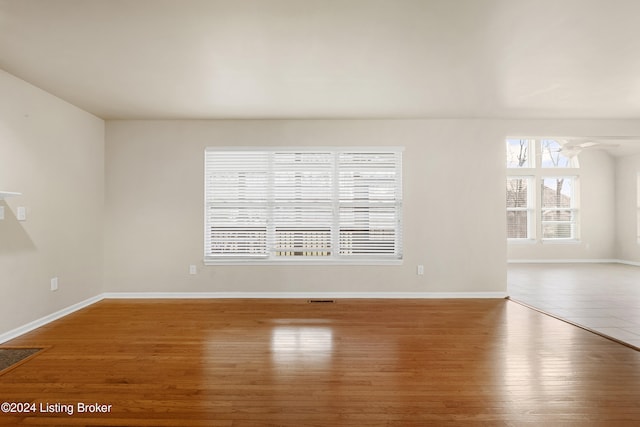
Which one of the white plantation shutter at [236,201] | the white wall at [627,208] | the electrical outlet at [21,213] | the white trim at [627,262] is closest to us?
the electrical outlet at [21,213]

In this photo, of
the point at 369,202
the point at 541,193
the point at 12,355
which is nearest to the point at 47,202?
the point at 12,355

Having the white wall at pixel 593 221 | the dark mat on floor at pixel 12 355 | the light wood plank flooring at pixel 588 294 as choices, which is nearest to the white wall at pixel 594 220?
the white wall at pixel 593 221


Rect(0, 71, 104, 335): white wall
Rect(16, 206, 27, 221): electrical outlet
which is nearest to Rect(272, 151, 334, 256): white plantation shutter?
Rect(0, 71, 104, 335): white wall

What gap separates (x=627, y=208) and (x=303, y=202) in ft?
29.1

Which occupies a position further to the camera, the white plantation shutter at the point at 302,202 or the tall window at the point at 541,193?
the tall window at the point at 541,193

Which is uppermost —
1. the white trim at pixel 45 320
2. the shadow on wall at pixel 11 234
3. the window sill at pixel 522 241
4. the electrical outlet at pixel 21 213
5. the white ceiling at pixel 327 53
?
the white ceiling at pixel 327 53

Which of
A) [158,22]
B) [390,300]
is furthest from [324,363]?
[158,22]

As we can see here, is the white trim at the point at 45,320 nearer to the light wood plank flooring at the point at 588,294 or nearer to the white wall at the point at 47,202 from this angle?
the white wall at the point at 47,202

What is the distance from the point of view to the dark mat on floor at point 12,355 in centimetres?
271

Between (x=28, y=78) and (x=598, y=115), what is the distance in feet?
23.5

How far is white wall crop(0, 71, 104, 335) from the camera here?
329 cm

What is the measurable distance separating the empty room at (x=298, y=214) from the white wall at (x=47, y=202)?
3 cm

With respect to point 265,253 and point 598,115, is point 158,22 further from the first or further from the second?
point 598,115

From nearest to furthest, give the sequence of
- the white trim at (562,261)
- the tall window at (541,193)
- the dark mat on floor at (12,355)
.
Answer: the dark mat on floor at (12,355)
the white trim at (562,261)
the tall window at (541,193)
